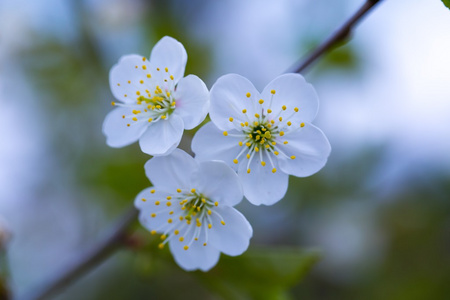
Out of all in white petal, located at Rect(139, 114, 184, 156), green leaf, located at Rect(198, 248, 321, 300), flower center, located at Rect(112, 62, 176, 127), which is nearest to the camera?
white petal, located at Rect(139, 114, 184, 156)

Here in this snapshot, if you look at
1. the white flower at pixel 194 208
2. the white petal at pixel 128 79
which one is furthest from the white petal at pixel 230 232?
the white petal at pixel 128 79

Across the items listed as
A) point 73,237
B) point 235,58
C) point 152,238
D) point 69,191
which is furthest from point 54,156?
point 152,238

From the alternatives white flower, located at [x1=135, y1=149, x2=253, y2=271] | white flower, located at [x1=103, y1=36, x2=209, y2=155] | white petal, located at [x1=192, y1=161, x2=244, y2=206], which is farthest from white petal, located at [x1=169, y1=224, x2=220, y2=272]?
white flower, located at [x1=103, y1=36, x2=209, y2=155]

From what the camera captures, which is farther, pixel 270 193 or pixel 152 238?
pixel 152 238

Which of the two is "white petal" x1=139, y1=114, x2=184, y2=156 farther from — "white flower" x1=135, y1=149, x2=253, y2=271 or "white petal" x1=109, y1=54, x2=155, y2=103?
"white petal" x1=109, y1=54, x2=155, y2=103

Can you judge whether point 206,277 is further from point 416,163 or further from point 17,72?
point 17,72

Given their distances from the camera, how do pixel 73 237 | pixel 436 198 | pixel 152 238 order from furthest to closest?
pixel 73 237 → pixel 436 198 → pixel 152 238

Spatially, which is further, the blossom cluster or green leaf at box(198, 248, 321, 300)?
green leaf at box(198, 248, 321, 300)

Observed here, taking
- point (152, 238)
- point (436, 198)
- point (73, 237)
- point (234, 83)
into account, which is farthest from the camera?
point (73, 237)
